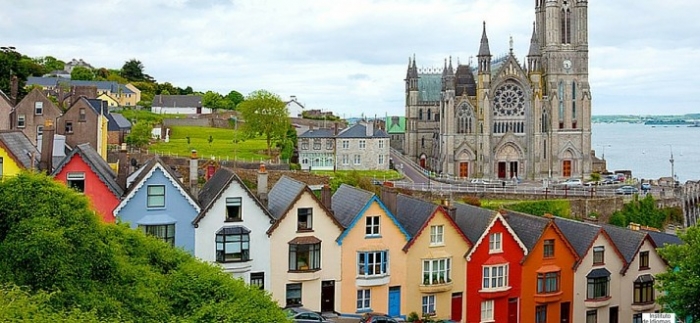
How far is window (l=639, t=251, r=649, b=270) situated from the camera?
4100 centimetres

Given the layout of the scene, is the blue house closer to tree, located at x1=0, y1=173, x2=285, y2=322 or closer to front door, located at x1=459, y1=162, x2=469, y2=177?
tree, located at x1=0, y1=173, x2=285, y2=322

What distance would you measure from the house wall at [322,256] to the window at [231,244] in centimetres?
136

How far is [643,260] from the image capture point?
41.2 meters

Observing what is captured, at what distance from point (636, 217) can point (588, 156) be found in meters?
29.8

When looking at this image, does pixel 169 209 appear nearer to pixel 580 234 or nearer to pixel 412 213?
pixel 412 213

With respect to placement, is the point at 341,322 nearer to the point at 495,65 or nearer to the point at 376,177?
the point at 376,177

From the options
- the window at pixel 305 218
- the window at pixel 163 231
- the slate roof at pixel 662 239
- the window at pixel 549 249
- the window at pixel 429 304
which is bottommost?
the window at pixel 429 304

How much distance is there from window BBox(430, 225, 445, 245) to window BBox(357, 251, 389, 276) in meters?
2.41

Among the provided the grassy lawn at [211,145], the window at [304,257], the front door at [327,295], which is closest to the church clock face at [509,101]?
the grassy lawn at [211,145]

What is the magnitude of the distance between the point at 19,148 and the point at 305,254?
50.1ft

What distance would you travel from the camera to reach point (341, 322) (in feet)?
117

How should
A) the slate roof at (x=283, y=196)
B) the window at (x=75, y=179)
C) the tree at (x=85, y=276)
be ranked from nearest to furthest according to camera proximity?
the tree at (x=85, y=276), the window at (x=75, y=179), the slate roof at (x=283, y=196)

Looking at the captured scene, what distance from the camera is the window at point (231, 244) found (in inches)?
1459

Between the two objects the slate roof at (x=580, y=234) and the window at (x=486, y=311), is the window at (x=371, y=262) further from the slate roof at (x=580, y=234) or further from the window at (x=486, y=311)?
the slate roof at (x=580, y=234)
